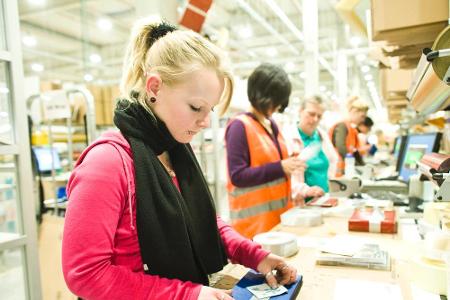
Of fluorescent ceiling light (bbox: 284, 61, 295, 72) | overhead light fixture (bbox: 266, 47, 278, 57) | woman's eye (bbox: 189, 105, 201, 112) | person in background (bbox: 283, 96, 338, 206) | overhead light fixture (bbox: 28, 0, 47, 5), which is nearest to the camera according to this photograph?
woman's eye (bbox: 189, 105, 201, 112)

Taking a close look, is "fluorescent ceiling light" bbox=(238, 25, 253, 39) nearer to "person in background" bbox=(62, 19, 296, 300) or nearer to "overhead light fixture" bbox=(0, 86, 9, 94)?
"overhead light fixture" bbox=(0, 86, 9, 94)

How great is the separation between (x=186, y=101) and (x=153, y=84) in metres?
0.10

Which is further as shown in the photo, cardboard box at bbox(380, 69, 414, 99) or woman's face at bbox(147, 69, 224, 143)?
cardboard box at bbox(380, 69, 414, 99)

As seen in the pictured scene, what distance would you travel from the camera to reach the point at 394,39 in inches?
66.7

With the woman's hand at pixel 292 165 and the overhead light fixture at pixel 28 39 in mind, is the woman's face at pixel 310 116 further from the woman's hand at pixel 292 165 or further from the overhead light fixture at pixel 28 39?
the overhead light fixture at pixel 28 39

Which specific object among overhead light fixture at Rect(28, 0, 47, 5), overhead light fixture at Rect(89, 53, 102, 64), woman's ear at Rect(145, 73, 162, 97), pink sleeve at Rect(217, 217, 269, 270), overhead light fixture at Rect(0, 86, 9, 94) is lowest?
pink sleeve at Rect(217, 217, 269, 270)

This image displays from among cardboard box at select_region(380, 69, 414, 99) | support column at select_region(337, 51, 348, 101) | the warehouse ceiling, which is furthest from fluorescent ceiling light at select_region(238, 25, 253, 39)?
cardboard box at select_region(380, 69, 414, 99)

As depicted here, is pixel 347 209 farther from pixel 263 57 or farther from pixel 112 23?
pixel 263 57

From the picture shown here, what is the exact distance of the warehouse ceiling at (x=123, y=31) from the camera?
6594 millimetres

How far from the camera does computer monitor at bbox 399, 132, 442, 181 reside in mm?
2398

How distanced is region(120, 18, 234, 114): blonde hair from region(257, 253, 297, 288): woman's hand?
1.84ft

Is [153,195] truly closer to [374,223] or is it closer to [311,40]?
[374,223]

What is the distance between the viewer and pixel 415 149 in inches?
104

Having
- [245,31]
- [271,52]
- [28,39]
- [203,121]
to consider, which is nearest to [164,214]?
[203,121]
